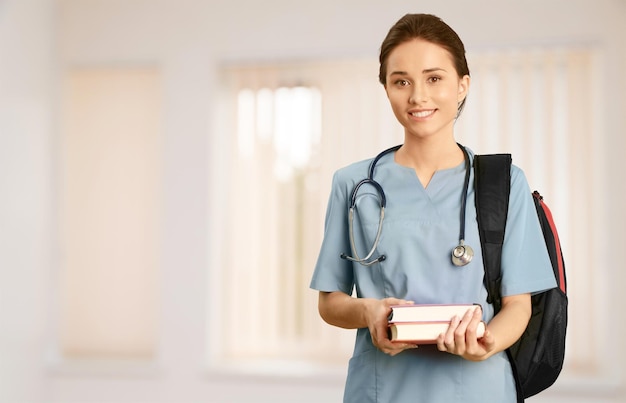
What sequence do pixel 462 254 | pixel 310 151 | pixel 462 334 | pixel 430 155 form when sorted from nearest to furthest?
pixel 462 334
pixel 462 254
pixel 430 155
pixel 310 151

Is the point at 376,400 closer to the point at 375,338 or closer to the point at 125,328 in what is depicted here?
the point at 375,338

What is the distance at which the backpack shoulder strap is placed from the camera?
118 cm

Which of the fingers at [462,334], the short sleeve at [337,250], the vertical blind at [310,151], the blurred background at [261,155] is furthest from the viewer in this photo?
the vertical blind at [310,151]

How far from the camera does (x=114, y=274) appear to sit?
4.98 metres

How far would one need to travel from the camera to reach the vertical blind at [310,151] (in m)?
4.12

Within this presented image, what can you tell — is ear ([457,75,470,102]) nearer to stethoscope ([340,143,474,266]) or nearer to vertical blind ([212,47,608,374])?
stethoscope ([340,143,474,266])

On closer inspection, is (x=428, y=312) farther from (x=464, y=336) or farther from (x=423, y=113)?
(x=423, y=113)

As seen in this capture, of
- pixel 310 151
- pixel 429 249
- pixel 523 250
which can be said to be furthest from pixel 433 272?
pixel 310 151

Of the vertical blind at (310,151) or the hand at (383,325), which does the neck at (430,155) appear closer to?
the hand at (383,325)

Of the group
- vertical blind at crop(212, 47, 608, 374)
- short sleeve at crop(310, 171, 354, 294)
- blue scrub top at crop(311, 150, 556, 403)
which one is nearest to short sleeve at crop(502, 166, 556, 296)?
blue scrub top at crop(311, 150, 556, 403)

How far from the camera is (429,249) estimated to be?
46.8 inches

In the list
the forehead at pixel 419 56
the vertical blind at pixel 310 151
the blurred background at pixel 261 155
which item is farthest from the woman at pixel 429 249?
the vertical blind at pixel 310 151

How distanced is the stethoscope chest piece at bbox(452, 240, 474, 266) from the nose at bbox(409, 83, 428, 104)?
Answer: 0.22 metres

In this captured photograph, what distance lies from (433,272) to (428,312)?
0.44 ft
